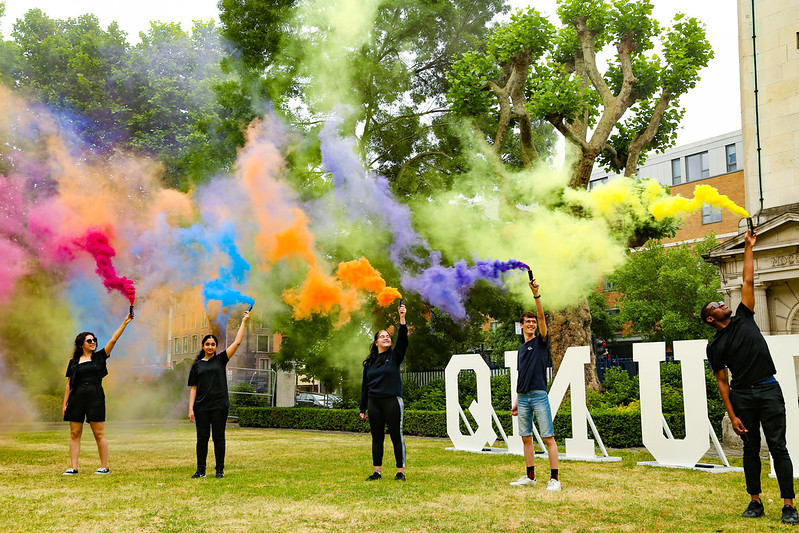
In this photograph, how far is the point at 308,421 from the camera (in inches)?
925

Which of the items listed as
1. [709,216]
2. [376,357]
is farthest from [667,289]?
[376,357]

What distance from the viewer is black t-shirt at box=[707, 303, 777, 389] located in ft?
21.4

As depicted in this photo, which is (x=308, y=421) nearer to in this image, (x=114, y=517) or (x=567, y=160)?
(x=567, y=160)

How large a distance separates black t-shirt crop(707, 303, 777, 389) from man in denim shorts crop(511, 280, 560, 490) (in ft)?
6.94

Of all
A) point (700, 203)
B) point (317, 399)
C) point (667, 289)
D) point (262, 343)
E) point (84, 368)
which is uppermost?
point (667, 289)

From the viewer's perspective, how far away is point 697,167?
54188 mm

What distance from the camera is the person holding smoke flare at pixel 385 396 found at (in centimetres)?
889

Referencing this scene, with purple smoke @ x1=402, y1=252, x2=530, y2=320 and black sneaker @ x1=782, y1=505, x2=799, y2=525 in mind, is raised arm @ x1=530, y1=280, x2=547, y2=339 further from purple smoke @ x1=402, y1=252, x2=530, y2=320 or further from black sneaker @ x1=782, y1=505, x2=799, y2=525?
purple smoke @ x1=402, y1=252, x2=530, y2=320

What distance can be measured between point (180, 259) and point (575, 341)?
32.4 ft

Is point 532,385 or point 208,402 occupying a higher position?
point 532,385

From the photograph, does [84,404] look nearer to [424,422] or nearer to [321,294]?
[321,294]

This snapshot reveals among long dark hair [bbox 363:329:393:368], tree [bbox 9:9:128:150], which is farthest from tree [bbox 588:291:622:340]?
long dark hair [bbox 363:329:393:368]

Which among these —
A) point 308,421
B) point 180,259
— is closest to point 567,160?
point 180,259

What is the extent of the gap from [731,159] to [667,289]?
15.6m
